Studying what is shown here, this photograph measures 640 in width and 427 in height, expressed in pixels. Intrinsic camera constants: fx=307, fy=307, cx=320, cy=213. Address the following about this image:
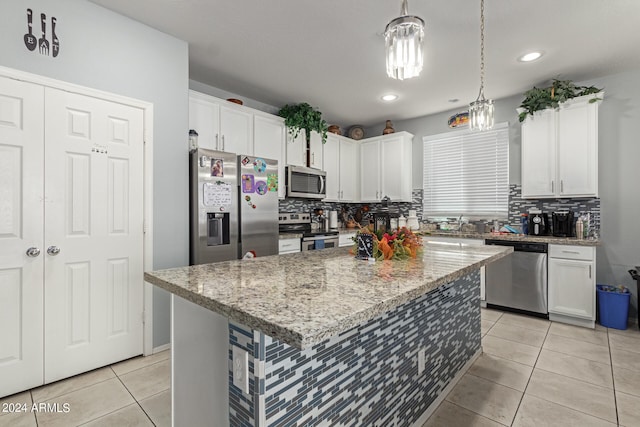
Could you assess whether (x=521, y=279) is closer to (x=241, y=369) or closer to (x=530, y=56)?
(x=530, y=56)

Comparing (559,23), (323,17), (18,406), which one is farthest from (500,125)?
(18,406)

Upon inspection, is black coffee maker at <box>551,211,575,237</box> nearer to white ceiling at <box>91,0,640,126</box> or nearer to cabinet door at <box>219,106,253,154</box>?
white ceiling at <box>91,0,640,126</box>

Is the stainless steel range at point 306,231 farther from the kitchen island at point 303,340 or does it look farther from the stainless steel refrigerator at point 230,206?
the kitchen island at point 303,340

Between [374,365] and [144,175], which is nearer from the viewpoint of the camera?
[374,365]

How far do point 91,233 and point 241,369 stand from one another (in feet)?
6.49

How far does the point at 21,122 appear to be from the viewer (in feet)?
6.65

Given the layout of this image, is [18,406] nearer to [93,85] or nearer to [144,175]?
[144,175]

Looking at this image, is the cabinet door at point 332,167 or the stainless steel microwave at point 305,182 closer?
the stainless steel microwave at point 305,182

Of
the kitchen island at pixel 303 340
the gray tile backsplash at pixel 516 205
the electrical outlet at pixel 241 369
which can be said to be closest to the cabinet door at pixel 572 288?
the gray tile backsplash at pixel 516 205

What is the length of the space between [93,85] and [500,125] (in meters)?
4.53

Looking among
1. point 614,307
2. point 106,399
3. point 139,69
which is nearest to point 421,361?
point 106,399

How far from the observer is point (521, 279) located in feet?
11.6

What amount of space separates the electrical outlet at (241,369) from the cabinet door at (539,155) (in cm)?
396

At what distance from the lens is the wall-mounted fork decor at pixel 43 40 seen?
2031mm
